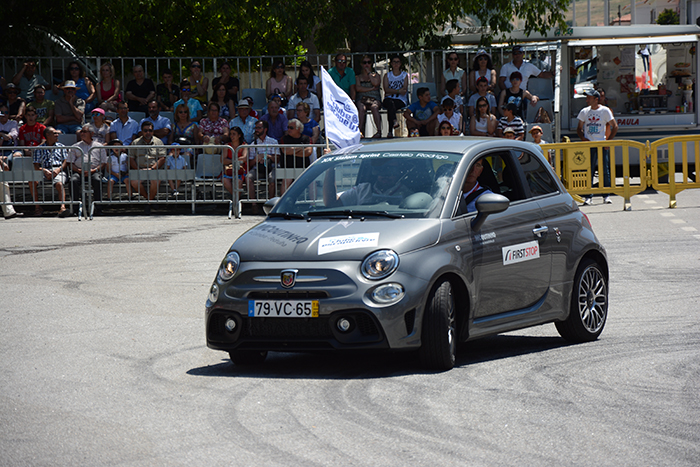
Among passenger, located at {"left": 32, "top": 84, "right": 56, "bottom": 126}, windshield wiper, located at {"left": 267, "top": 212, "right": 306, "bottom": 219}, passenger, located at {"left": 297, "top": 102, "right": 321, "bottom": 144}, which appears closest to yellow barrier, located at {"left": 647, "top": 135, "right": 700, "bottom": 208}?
passenger, located at {"left": 297, "top": 102, "right": 321, "bottom": 144}

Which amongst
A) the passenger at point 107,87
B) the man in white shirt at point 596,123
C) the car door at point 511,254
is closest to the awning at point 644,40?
the man in white shirt at point 596,123

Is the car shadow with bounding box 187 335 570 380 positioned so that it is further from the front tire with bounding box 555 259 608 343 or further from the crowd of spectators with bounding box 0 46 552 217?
the crowd of spectators with bounding box 0 46 552 217

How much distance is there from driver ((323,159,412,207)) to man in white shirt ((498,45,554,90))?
45.6ft

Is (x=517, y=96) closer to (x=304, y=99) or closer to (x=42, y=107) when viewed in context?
(x=304, y=99)

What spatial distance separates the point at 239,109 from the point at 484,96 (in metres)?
4.88

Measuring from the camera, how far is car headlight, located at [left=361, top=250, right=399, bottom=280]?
6457mm

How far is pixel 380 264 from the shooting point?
21.3ft

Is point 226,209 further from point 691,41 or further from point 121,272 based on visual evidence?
point 691,41

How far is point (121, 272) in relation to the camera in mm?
12109

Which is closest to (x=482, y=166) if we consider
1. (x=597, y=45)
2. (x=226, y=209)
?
(x=226, y=209)

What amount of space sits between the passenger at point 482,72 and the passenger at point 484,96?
A: 9cm

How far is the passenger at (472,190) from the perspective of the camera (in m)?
7.26

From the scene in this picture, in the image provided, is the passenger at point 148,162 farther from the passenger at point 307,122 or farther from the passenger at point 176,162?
the passenger at point 307,122

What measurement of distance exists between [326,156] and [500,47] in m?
15.2
